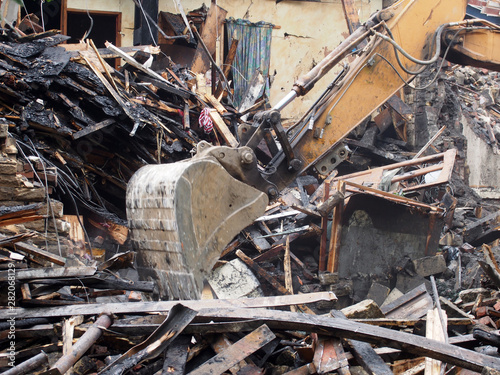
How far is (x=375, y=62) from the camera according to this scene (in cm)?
527

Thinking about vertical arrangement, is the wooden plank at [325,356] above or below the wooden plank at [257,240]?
above

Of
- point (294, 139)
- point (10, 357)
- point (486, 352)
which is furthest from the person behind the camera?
point (294, 139)

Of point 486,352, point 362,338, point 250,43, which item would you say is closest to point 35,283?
point 362,338

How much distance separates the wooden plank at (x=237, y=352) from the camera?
10.1 ft

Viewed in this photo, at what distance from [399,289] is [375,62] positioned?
3270 millimetres

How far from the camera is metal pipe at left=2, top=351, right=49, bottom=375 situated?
110 inches

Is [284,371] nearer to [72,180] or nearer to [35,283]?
[35,283]

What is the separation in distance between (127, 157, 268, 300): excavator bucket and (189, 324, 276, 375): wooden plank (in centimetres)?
81

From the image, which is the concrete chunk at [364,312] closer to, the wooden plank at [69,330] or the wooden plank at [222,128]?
the wooden plank at [69,330]

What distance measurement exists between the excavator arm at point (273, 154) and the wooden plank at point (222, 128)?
253 centimetres

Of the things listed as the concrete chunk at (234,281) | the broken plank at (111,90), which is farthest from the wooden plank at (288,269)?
the broken plank at (111,90)

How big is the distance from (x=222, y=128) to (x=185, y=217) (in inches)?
152

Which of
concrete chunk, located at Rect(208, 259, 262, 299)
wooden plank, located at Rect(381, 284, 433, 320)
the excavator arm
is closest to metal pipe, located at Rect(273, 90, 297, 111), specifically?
the excavator arm

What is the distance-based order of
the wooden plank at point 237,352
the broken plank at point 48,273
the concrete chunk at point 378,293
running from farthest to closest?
the concrete chunk at point 378,293
the broken plank at point 48,273
the wooden plank at point 237,352
